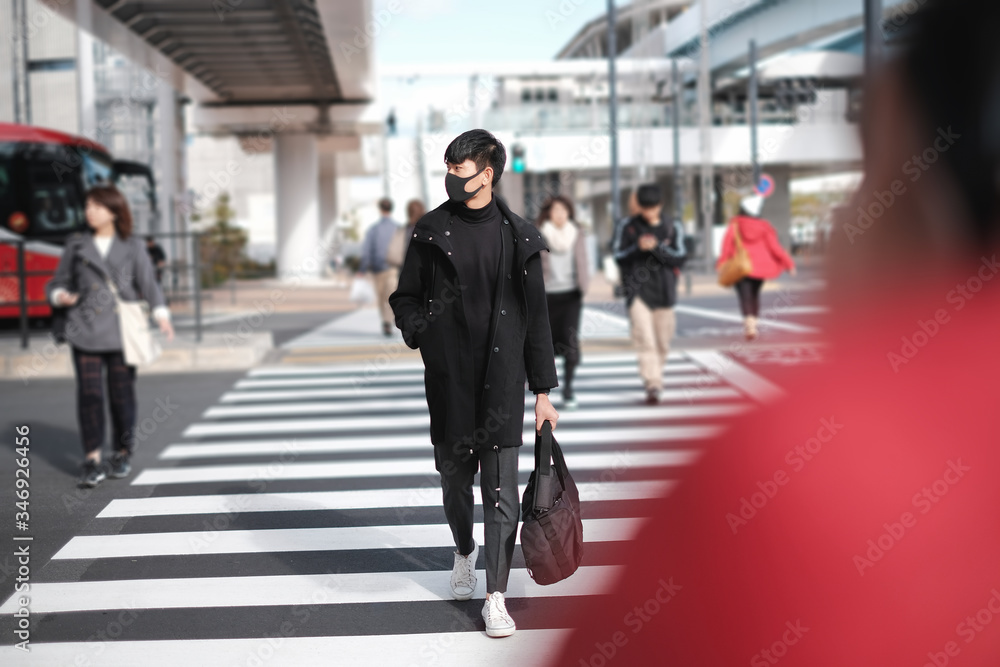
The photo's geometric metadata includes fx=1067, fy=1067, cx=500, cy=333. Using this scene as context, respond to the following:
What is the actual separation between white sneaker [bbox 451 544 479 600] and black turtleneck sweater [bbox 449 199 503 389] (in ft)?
2.83

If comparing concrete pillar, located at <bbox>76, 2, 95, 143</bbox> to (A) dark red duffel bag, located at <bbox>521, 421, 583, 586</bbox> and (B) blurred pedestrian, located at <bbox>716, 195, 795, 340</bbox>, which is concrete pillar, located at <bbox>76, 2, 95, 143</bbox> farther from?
(A) dark red duffel bag, located at <bbox>521, 421, 583, 586</bbox>

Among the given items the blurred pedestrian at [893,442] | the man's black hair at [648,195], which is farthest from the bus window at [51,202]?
the blurred pedestrian at [893,442]

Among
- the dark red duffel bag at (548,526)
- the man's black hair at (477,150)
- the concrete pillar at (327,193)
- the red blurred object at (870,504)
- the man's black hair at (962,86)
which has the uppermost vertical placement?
the concrete pillar at (327,193)

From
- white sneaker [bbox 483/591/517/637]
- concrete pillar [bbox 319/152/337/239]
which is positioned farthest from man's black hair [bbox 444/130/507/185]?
concrete pillar [bbox 319/152/337/239]

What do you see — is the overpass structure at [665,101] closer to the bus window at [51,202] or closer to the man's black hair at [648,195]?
the bus window at [51,202]

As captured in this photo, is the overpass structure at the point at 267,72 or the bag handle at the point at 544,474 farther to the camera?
the overpass structure at the point at 267,72

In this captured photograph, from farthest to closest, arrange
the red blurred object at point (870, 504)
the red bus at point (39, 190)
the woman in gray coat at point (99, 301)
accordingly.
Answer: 1. the red bus at point (39, 190)
2. the woman in gray coat at point (99, 301)
3. the red blurred object at point (870, 504)

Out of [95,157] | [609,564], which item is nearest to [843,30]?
[95,157]

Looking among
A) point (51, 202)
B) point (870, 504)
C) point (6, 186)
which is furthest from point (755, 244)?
point (6, 186)

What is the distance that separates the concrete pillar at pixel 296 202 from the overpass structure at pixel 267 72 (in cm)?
4

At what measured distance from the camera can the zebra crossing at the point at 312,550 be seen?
3906mm

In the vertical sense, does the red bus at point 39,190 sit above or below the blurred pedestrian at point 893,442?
above

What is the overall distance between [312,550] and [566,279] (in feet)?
15.1

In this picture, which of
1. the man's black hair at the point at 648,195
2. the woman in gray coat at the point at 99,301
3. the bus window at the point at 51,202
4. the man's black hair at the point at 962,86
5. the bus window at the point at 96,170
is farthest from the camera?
the bus window at the point at 96,170
